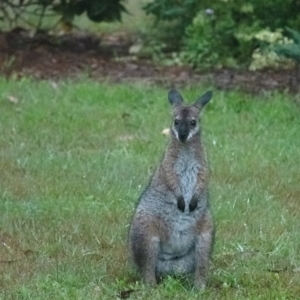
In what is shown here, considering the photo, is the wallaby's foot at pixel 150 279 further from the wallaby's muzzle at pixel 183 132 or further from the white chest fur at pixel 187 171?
the wallaby's muzzle at pixel 183 132

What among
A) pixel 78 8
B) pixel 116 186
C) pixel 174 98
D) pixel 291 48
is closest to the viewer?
pixel 174 98

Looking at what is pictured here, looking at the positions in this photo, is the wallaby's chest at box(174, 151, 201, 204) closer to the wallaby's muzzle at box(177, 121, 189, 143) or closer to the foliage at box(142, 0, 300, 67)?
the wallaby's muzzle at box(177, 121, 189, 143)

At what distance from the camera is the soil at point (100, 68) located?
12492 millimetres

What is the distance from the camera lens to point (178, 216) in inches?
251

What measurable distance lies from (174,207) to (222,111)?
4.94 metres

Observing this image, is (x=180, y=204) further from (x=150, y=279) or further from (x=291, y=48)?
(x=291, y=48)

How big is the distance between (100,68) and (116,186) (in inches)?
188

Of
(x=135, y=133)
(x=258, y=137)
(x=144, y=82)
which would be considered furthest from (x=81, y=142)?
(x=144, y=82)

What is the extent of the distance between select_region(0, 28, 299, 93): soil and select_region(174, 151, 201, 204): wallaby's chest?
18.5 ft

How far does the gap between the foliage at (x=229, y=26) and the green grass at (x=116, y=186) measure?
5.02 feet

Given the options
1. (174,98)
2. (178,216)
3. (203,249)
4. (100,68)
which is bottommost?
(100,68)

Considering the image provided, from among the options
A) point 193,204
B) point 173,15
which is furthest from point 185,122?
point 173,15

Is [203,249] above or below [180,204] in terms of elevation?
below

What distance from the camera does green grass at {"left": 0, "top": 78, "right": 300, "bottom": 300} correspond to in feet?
21.3
